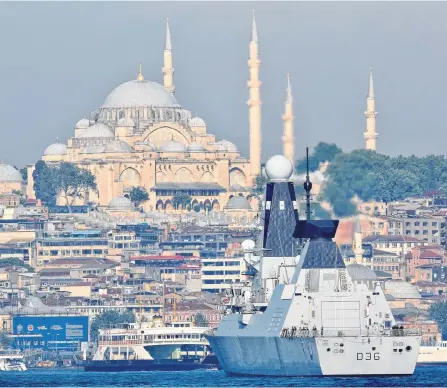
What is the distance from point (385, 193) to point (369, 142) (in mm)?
3486

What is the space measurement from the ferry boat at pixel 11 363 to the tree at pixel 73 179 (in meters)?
65.8

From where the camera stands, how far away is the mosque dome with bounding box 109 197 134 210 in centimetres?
19289

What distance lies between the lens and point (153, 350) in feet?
394

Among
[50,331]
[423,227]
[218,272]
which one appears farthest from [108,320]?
[423,227]

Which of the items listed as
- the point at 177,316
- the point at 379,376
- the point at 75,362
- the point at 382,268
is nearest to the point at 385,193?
the point at 382,268

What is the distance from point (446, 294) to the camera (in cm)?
16325

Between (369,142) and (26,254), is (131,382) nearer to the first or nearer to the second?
(26,254)

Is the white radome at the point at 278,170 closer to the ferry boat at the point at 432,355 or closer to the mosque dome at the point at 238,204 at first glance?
the ferry boat at the point at 432,355

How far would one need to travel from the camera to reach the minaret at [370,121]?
623 ft

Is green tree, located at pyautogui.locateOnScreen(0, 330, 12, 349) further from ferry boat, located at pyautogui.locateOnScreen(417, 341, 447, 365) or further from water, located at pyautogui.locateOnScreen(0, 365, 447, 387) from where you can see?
water, located at pyautogui.locateOnScreen(0, 365, 447, 387)

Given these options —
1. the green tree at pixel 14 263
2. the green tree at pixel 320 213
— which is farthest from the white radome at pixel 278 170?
the green tree at pixel 14 263

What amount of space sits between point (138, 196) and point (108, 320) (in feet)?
167

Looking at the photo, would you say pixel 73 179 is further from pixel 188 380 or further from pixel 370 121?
pixel 188 380

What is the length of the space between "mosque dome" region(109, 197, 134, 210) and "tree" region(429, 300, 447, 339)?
42.6m
